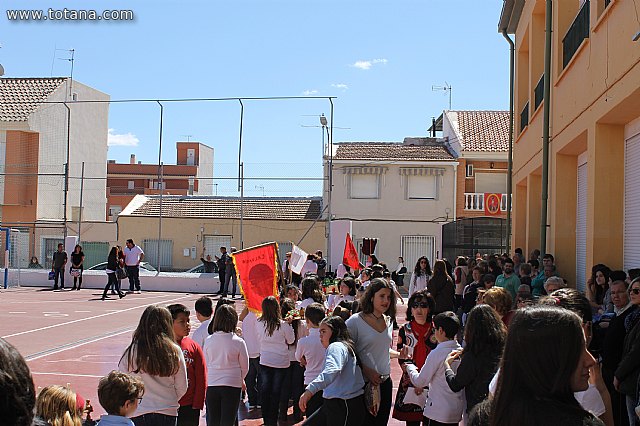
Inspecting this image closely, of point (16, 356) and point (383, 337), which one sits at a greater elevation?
point (16, 356)

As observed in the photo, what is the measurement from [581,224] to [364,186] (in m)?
24.4

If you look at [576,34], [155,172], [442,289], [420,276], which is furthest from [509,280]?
[155,172]

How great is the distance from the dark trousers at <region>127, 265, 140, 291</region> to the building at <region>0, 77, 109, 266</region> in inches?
334

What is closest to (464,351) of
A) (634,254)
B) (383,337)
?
(383,337)

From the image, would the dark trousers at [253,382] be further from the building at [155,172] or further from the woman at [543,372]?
the building at [155,172]

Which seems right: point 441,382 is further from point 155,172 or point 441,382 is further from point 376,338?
point 155,172

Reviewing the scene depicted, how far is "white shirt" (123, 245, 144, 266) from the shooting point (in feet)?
90.2

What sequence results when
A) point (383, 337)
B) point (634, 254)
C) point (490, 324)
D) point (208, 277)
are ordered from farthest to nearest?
point (208, 277) < point (634, 254) < point (383, 337) < point (490, 324)

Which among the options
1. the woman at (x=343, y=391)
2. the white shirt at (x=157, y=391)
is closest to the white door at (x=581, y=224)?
the woman at (x=343, y=391)

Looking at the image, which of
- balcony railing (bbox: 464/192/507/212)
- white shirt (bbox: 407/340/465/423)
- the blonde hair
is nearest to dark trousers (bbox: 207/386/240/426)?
white shirt (bbox: 407/340/465/423)

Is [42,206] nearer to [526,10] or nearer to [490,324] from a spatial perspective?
[526,10]

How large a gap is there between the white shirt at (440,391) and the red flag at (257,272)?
11.7 ft

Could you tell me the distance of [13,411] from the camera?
2250 millimetres

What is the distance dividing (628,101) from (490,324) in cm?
540
